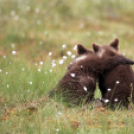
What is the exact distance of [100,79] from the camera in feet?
15.4

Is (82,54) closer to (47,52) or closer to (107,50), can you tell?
(107,50)

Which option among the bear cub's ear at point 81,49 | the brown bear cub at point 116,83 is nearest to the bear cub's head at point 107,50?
the brown bear cub at point 116,83

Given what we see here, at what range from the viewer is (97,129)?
310 centimetres

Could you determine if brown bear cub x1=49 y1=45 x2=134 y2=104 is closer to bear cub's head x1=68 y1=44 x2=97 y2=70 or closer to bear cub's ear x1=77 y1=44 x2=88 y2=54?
bear cub's head x1=68 y1=44 x2=97 y2=70

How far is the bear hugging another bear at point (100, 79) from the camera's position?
420 cm

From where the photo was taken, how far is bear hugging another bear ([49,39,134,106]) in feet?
13.8

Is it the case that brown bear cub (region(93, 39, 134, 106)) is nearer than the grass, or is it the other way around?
the grass

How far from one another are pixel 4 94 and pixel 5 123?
3.53ft

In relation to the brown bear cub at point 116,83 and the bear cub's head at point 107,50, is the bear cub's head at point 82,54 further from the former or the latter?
the brown bear cub at point 116,83

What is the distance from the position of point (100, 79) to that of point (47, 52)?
5.92 metres

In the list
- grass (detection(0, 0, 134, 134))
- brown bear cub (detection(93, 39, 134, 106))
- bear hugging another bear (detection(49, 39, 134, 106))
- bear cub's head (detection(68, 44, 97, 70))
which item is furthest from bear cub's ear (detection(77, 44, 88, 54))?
grass (detection(0, 0, 134, 134))

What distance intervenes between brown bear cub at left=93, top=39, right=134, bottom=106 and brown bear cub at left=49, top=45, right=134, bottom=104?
0.11 metres

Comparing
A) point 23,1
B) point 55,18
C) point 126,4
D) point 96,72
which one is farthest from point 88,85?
point 126,4

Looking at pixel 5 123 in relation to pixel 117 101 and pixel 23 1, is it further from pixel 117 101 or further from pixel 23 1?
pixel 23 1
